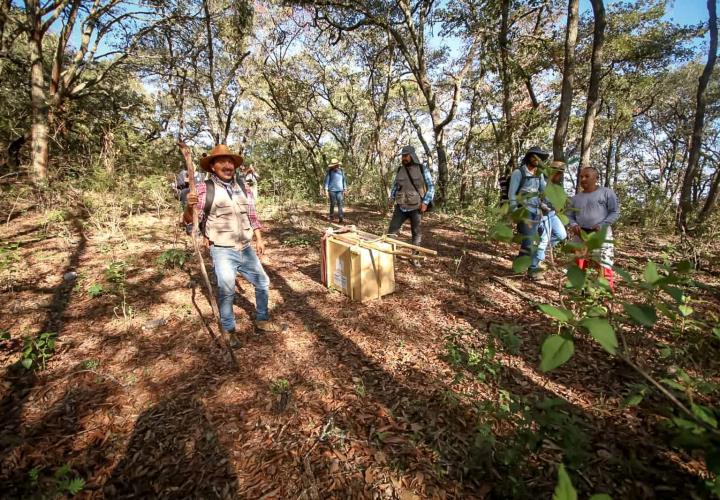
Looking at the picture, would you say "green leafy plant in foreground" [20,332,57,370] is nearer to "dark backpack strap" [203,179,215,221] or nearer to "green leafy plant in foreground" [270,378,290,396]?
"dark backpack strap" [203,179,215,221]

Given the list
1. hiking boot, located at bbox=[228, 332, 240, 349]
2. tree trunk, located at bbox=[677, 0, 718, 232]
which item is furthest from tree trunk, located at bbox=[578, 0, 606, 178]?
hiking boot, located at bbox=[228, 332, 240, 349]

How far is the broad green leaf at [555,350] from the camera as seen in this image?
108 centimetres

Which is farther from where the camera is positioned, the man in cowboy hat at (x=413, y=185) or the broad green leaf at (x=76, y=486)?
the man in cowboy hat at (x=413, y=185)

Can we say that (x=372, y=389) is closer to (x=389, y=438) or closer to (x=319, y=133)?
(x=389, y=438)

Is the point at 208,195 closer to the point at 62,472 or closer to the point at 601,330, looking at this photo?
the point at 62,472

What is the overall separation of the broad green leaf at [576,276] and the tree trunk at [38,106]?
509 inches

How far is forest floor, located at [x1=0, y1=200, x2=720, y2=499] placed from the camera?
2.01 meters

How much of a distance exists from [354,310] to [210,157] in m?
2.49

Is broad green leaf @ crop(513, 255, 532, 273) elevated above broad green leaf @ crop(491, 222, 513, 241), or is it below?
below

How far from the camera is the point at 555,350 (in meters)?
1.12

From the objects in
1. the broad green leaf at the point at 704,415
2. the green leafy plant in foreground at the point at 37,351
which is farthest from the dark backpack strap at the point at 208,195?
the broad green leaf at the point at 704,415

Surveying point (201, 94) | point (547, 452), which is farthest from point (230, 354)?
point (201, 94)

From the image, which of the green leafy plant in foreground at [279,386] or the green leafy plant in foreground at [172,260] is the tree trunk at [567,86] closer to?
the green leafy plant in foreground at [279,386]

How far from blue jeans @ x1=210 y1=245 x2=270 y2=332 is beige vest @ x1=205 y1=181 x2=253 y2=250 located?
10 cm
